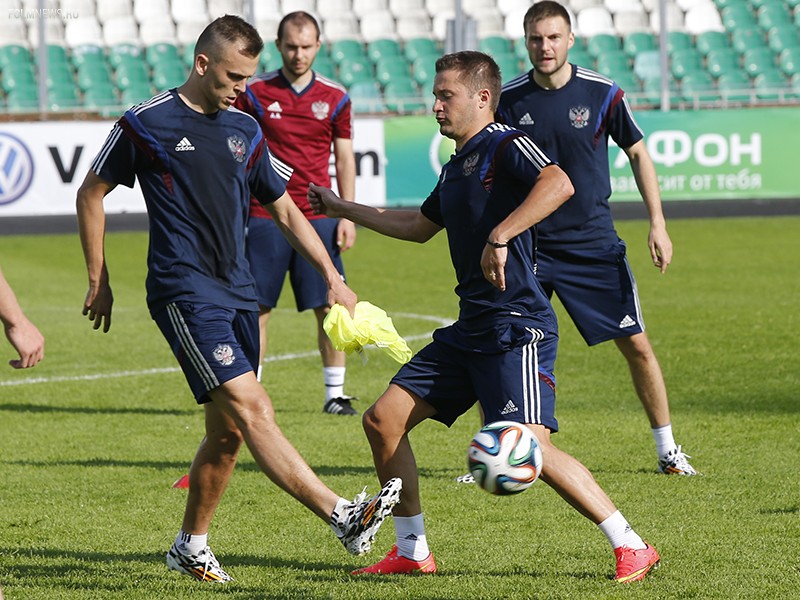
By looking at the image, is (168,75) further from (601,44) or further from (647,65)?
(647,65)

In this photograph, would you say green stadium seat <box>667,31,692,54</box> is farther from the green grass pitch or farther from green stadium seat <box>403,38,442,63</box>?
the green grass pitch

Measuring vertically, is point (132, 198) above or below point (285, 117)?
below

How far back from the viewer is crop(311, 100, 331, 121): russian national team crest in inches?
336

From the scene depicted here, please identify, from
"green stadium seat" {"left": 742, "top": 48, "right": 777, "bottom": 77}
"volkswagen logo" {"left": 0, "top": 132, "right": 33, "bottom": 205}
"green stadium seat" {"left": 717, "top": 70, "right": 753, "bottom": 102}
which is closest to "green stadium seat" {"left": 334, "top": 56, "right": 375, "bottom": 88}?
"green stadium seat" {"left": 717, "top": 70, "right": 753, "bottom": 102}

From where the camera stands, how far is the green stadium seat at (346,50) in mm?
27031

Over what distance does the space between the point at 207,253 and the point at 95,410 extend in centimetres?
433

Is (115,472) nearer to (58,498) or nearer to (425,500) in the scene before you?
(58,498)

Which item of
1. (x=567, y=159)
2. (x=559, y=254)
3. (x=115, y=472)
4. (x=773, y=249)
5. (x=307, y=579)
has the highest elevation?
(x=567, y=159)

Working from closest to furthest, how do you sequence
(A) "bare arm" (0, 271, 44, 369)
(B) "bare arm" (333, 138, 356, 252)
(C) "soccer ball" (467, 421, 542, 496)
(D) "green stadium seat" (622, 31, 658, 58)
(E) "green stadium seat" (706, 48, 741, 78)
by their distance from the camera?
(A) "bare arm" (0, 271, 44, 369) → (C) "soccer ball" (467, 421, 542, 496) → (B) "bare arm" (333, 138, 356, 252) → (E) "green stadium seat" (706, 48, 741, 78) → (D) "green stadium seat" (622, 31, 658, 58)

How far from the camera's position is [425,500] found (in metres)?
6.34

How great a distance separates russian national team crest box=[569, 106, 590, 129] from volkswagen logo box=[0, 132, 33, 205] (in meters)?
14.6

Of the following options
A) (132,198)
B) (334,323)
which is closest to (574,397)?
(334,323)

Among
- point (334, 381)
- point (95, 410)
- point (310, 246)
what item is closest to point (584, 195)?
point (310, 246)

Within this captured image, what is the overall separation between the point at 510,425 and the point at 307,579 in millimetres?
1071
